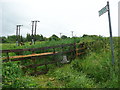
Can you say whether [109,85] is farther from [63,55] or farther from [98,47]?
[98,47]

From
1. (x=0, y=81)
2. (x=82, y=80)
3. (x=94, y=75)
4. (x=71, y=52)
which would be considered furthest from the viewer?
(x=71, y=52)

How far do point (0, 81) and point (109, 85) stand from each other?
3027 mm

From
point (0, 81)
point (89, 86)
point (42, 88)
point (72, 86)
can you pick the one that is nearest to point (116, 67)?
point (89, 86)

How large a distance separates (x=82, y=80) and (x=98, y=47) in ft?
18.0

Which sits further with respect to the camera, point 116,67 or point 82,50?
point 82,50

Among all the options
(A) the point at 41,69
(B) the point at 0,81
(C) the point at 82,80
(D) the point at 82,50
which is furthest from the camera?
(D) the point at 82,50

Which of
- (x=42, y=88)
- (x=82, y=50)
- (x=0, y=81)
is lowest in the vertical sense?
(x=42, y=88)

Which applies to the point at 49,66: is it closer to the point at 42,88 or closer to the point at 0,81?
the point at 42,88

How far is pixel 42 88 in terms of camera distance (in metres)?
4.39

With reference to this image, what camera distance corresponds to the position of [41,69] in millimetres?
7891

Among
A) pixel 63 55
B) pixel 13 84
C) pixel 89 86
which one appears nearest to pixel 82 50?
pixel 63 55

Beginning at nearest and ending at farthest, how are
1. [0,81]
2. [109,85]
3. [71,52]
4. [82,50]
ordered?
[0,81] → [109,85] → [71,52] → [82,50]

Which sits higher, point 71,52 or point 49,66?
point 71,52

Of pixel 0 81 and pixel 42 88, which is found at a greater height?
pixel 0 81
